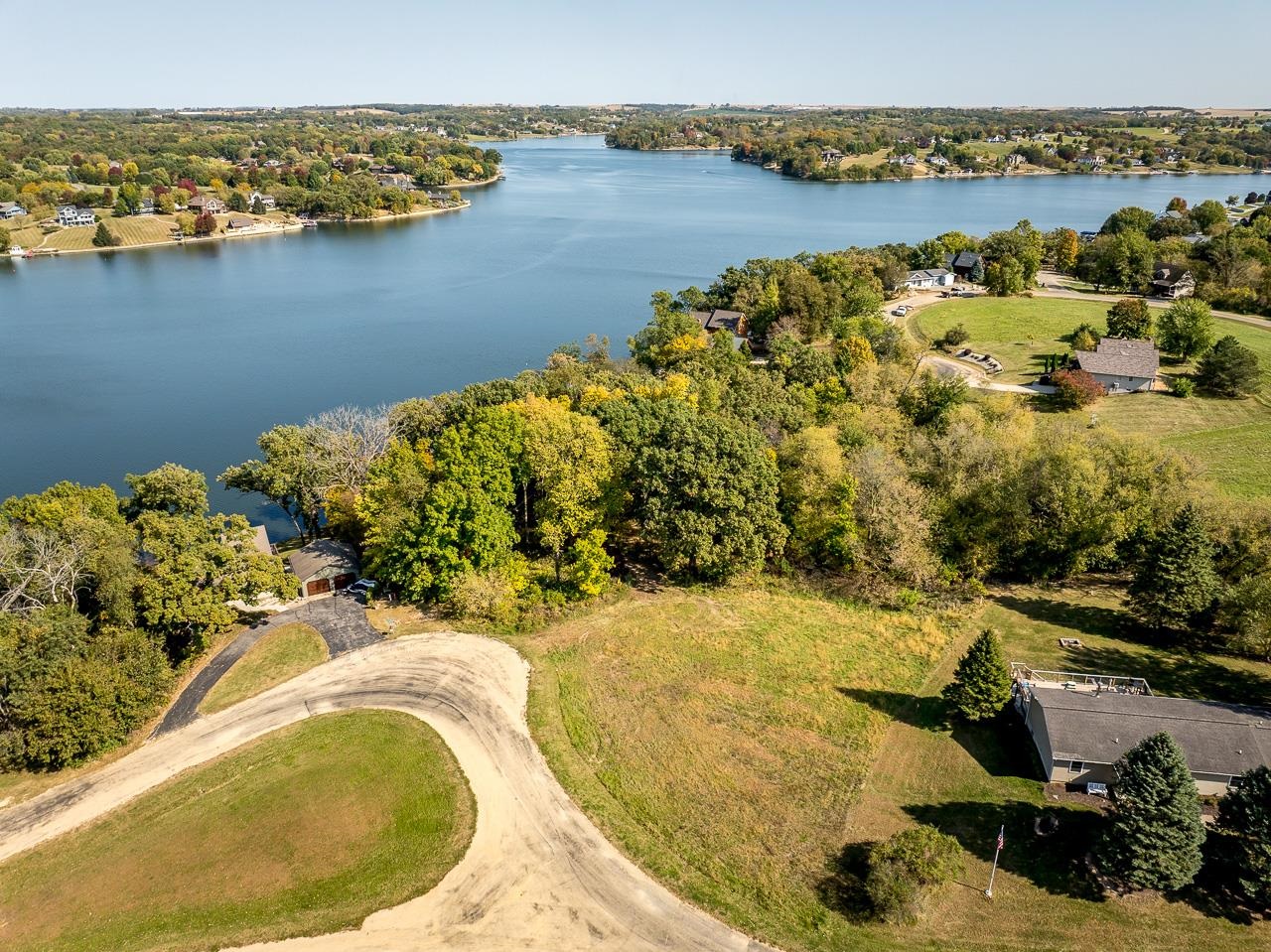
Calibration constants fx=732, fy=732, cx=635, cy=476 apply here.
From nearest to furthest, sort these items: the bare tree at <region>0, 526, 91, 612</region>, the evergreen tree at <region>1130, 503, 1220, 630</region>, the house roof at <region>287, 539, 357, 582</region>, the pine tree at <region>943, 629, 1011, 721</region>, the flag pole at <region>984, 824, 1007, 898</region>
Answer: the flag pole at <region>984, 824, 1007, 898</region>
the pine tree at <region>943, 629, 1011, 721</region>
the bare tree at <region>0, 526, 91, 612</region>
the evergreen tree at <region>1130, 503, 1220, 630</region>
the house roof at <region>287, 539, 357, 582</region>

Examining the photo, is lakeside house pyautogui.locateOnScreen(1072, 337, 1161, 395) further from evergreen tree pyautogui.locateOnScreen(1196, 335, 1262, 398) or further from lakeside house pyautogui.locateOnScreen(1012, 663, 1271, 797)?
lakeside house pyautogui.locateOnScreen(1012, 663, 1271, 797)

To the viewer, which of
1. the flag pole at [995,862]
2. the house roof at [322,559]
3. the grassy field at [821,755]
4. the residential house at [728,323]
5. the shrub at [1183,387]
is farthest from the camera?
the residential house at [728,323]

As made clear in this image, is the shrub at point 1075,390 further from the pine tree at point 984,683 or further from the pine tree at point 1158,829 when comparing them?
the pine tree at point 1158,829

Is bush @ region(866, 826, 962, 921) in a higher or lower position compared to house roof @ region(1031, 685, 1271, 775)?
lower

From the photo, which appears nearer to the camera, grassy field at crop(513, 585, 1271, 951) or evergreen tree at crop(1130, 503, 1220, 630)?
grassy field at crop(513, 585, 1271, 951)

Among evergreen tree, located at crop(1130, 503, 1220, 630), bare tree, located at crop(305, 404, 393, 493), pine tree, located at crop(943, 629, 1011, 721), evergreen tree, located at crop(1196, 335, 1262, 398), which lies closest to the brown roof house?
bare tree, located at crop(305, 404, 393, 493)

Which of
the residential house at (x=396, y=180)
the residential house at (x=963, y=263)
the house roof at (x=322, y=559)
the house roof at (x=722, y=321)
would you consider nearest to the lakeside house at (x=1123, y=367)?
the house roof at (x=722, y=321)

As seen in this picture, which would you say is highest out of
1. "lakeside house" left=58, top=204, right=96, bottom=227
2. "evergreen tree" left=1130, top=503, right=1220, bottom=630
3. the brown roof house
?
"lakeside house" left=58, top=204, right=96, bottom=227

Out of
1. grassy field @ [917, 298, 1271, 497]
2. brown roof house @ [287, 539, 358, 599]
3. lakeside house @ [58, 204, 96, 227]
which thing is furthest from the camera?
lakeside house @ [58, 204, 96, 227]
